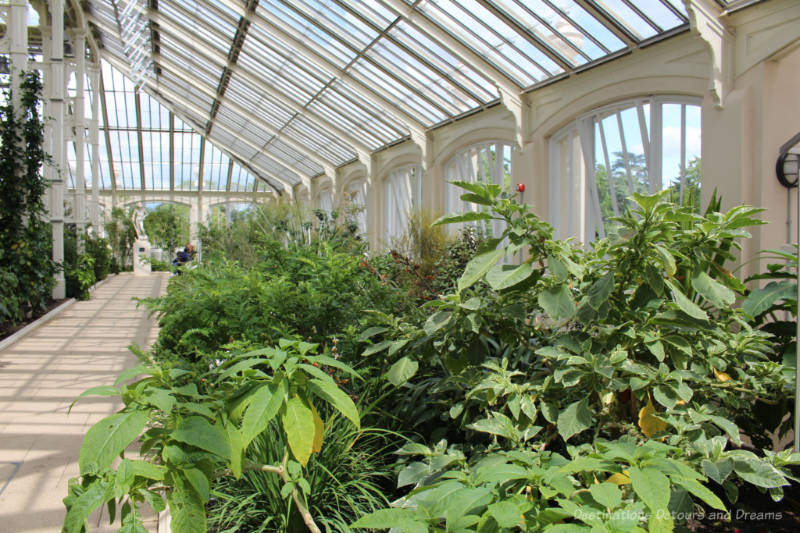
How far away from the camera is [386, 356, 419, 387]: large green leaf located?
173 centimetres

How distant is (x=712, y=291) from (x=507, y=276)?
55 cm

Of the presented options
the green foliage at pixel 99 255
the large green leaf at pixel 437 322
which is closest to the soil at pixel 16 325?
the green foliage at pixel 99 255

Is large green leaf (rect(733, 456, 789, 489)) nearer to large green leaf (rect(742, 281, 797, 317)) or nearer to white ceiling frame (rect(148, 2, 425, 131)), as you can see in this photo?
large green leaf (rect(742, 281, 797, 317))

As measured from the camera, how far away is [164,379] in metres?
1.31

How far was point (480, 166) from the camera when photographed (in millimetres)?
9836

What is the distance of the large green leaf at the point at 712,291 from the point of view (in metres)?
1.49

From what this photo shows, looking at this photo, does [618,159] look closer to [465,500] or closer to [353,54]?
[353,54]

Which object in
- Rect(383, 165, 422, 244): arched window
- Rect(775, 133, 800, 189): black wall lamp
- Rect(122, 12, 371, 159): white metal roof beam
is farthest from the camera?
Rect(383, 165, 422, 244): arched window

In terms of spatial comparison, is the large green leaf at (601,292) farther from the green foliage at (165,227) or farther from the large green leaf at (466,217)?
the green foliage at (165,227)

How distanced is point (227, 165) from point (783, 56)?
81.5 ft

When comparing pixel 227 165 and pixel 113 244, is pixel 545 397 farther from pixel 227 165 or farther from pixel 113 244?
pixel 227 165

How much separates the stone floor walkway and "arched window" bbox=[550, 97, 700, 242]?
4.72 meters

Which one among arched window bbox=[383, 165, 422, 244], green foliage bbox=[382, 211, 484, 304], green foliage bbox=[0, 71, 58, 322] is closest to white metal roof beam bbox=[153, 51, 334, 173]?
arched window bbox=[383, 165, 422, 244]

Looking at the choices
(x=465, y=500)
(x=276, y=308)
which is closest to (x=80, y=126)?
(x=276, y=308)
